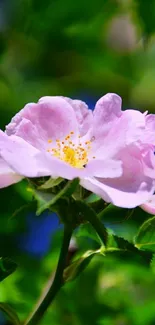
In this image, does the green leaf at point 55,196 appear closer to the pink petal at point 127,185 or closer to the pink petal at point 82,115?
the pink petal at point 127,185

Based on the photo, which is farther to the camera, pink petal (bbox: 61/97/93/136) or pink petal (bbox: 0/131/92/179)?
pink petal (bbox: 61/97/93/136)

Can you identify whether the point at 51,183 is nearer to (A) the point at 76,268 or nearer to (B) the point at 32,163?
(B) the point at 32,163

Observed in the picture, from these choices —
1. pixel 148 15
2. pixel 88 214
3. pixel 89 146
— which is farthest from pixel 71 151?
pixel 148 15

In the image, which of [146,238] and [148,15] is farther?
[148,15]

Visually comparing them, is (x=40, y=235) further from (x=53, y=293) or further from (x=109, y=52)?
(x=53, y=293)

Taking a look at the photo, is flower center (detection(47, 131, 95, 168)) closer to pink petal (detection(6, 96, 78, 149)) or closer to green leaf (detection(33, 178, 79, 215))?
pink petal (detection(6, 96, 78, 149))

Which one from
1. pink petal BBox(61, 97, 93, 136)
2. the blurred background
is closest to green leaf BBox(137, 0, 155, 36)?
the blurred background

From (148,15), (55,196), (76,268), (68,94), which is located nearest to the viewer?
(55,196)
